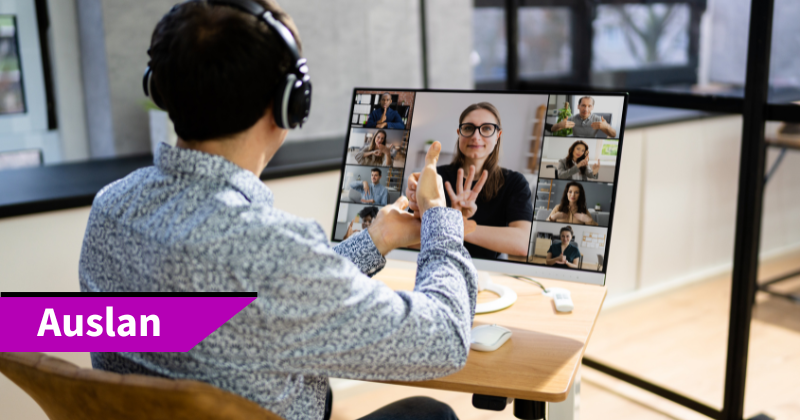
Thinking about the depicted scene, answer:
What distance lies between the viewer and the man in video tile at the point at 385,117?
1.36 metres

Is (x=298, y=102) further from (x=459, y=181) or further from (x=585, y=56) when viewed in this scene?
(x=585, y=56)

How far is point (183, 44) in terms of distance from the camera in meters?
0.78

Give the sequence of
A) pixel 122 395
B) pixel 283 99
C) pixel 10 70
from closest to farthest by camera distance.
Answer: pixel 122 395
pixel 283 99
pixel 10 70

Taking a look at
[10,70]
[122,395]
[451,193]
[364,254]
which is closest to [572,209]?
[451,193]

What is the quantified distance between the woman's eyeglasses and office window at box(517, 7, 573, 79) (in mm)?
1473

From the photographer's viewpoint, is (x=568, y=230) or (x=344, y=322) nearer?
(x=344, y=322)

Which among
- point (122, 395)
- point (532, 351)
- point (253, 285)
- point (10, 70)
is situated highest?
point (10, 70)

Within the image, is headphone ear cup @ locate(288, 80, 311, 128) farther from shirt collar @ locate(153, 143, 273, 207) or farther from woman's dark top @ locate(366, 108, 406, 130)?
woman's dark top @ locate(366, 108, 406, 130)

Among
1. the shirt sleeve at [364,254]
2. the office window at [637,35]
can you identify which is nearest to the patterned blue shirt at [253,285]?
the shirt sleeve at [364,254]

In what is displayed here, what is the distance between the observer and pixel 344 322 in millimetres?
788

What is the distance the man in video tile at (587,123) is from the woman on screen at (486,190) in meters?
0.13

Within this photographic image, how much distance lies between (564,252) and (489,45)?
77.7 inches

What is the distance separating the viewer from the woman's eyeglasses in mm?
1305

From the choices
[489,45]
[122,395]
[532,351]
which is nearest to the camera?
[122,395]
